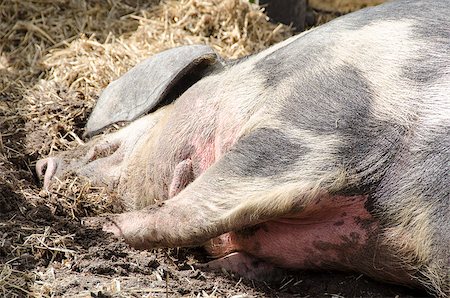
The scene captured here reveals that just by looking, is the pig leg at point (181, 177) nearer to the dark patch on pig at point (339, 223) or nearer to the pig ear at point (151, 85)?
the pig ear at point (151, 85)

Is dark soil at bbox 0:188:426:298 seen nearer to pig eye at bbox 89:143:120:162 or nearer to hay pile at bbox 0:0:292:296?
hay pile at bbox 0:0:292:296

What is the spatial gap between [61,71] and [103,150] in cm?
93

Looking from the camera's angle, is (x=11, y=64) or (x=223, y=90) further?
(x=11, y=64)

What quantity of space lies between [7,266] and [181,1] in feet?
9.88

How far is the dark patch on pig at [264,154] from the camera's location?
2.88 metres

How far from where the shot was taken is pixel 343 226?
2.90 m

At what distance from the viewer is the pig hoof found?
310 centimetres

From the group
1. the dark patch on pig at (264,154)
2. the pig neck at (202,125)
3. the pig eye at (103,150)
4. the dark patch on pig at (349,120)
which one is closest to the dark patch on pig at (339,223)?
the dark patch on pig at (349,120)

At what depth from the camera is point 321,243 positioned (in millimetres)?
2965

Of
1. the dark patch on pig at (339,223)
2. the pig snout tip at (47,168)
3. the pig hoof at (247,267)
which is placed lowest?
the pig hoof at (247,267)

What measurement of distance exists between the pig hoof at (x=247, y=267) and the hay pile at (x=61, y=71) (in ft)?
1.79

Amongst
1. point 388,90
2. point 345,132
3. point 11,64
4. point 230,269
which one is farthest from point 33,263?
point 11,64

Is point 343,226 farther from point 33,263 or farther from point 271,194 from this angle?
point 33,263

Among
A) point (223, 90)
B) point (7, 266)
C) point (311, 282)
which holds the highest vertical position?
point (223, 90)
